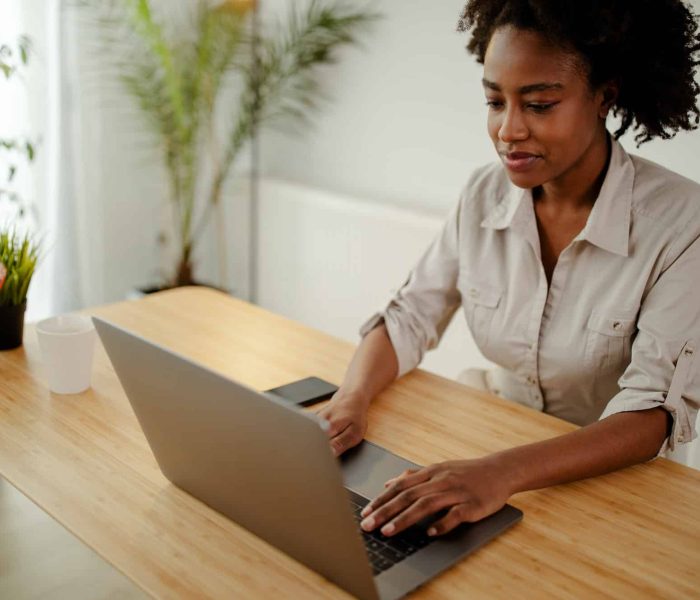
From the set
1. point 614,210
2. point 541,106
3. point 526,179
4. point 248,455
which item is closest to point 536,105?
point 541,106

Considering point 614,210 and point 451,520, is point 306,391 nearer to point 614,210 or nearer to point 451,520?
point 451,520

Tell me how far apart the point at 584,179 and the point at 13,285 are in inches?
42.7

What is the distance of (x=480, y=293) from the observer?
67.6 inches

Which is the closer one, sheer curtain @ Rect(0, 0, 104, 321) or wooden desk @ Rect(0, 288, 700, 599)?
wooden desk @ Rect(0, 288, 700, 599)

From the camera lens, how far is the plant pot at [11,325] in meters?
1.61

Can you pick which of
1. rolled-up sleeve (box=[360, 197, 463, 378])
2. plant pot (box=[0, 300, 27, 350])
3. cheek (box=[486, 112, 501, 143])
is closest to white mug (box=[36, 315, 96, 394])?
plant pot (box=[0, 300, 27, 350])

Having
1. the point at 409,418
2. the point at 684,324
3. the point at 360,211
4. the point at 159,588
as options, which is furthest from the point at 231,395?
the point at 360,211

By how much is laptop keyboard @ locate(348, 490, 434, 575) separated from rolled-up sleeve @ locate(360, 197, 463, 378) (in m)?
0.64

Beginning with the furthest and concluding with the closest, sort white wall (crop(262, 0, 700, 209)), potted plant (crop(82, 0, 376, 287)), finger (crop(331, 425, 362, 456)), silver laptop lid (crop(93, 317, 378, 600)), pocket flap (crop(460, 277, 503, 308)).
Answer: potted plant (crop(82, 0, 376, 287)) → white wall (crop(262, 0, 700, 209)) → pocket flap (crop(460, 277, 503, 308)) → finger (crop(331, 425, 362, 456)) → silver laptop lid (crop(93, 317, 378, 600))

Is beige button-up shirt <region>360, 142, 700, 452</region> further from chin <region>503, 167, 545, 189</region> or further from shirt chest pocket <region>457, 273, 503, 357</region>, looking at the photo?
chin <region>503, 167, 545, 189</region>

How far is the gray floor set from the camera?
3.97 feet

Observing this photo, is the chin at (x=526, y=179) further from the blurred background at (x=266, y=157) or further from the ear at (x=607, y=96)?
the blurred background at (x=266, y=157)

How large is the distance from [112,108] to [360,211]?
102cm

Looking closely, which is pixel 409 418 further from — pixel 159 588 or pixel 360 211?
pixel 360 211
